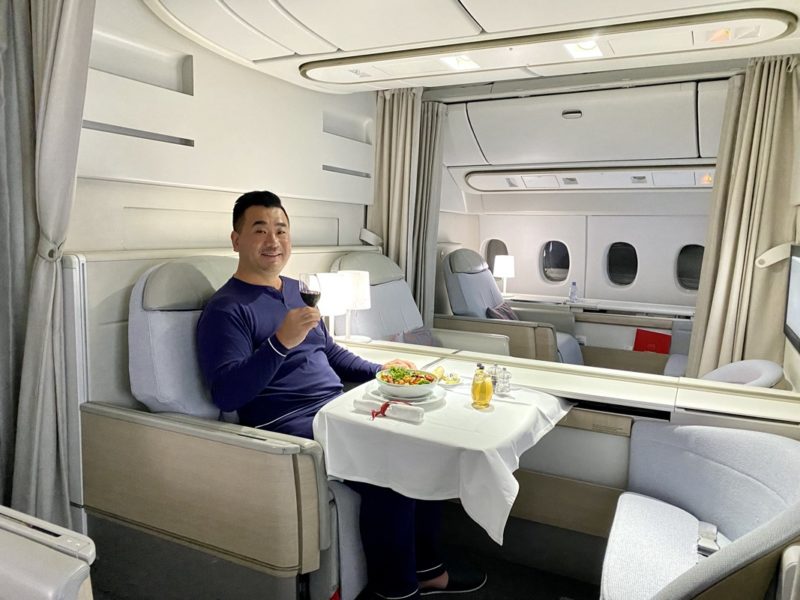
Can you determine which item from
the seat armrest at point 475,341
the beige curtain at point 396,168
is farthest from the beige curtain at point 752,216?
the beige curtain at point 396,168

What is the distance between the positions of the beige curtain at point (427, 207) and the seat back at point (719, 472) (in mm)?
2319

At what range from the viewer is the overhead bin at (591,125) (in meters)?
3.79

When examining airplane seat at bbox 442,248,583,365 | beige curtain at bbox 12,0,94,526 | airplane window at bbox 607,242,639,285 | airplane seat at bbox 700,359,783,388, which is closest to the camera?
beige curtain at bbox 12,0,94,526

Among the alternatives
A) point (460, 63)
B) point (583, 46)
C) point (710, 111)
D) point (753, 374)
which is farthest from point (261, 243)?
point (710, 111)

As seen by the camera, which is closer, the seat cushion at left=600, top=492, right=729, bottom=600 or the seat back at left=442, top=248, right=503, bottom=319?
the seat cushion at left=600, top=492, right=729, bottom=600

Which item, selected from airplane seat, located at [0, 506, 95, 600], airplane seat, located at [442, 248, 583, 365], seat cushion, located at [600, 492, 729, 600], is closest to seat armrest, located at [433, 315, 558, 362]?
airplane seat, located at [442, 248, 583, 365]

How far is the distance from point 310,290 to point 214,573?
3.29ft

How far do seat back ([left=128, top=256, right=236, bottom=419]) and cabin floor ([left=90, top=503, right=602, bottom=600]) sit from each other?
49cm

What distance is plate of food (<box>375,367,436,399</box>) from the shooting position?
196 cm

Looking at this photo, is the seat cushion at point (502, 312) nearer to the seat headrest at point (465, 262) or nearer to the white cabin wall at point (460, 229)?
the seat headrest at point (465, 262)

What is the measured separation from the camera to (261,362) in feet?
6.43

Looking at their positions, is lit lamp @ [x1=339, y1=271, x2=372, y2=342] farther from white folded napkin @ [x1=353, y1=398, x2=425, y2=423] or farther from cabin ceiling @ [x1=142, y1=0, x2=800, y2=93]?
white folded napkin @ [x1=353, y1=398, x2=425, y2=423]

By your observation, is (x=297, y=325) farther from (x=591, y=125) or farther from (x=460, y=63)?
(x=591, y=125)

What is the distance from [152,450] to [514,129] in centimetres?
335
